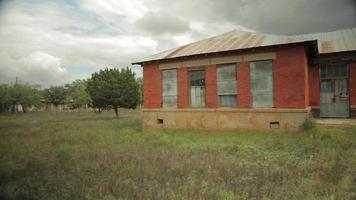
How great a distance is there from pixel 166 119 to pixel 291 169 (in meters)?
10.2

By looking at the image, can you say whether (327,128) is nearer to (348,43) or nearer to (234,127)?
(234,127)

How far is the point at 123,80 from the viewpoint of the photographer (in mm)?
32281

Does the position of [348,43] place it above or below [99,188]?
above

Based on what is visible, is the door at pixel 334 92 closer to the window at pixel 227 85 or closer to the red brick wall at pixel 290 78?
the red brick wall at pixel 290 78

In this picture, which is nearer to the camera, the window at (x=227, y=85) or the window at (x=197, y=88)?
the window at (x=227, y=85)

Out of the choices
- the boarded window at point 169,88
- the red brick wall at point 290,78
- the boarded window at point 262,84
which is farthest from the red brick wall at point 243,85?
the boarded window at point 169,88

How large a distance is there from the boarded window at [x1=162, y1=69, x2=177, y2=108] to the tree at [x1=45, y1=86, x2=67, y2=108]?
2844 inches

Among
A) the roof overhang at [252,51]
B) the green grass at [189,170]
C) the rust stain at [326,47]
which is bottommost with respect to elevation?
the green grass at [189,170]

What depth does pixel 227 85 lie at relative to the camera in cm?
1470

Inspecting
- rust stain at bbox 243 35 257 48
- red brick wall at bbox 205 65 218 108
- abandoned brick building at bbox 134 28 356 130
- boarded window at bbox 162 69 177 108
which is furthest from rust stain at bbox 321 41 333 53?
boarded window at bbox 162 69 177 108

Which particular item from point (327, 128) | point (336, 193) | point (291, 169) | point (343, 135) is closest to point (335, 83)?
point (327, 128)

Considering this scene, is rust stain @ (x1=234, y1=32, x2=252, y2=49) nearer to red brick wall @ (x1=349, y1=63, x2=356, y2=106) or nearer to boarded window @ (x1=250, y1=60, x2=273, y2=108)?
boarded window @ (x1=250, y1=60, x2=273, y2=108)

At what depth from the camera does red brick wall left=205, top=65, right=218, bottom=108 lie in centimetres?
1503

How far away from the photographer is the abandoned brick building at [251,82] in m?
13.0
